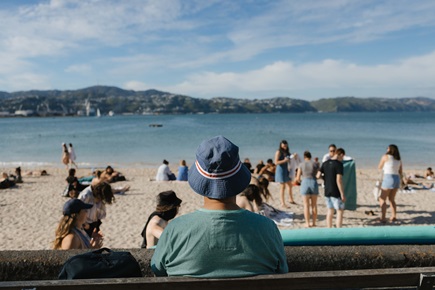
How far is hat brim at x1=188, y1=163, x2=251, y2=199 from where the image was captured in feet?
5.95

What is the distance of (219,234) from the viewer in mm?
1756

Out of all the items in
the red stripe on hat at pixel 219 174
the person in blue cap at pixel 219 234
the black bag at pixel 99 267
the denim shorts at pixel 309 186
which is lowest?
the denim shorts at pixel 309 186

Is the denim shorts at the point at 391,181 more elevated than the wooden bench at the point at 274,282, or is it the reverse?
the wooden bench at the point at 274,282

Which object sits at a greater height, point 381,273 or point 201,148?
point 201,148

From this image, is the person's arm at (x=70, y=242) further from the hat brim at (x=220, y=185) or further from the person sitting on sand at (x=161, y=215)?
the hat brim at (x=220, y=185)

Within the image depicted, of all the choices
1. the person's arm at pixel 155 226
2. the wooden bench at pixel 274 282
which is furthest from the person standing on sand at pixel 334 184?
the wooden bench at pixel 274 282

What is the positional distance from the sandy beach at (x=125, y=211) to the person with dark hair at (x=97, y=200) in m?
1.62

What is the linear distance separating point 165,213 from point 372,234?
191 centimetres

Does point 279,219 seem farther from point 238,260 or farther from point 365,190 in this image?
point 238,260

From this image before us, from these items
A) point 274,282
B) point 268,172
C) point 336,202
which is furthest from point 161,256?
point 268,172

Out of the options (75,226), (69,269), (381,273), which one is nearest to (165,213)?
(75,226)

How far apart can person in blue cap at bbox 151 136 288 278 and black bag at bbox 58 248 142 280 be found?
0.78 ft

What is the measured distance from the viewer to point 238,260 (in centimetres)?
175

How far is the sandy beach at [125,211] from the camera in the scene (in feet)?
25.8
